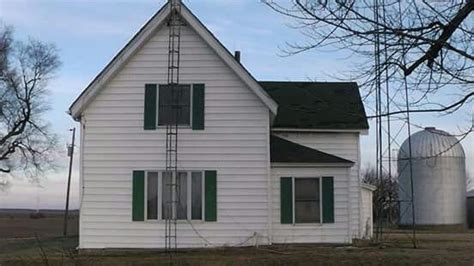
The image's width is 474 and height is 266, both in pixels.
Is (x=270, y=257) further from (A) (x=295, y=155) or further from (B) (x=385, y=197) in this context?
(B) (x=385, y=197)

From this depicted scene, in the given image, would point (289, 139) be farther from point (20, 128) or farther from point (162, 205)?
point (20, 128)

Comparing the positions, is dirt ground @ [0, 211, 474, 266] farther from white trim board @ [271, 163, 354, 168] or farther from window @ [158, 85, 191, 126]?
window @ [158, 85, 191, 126]

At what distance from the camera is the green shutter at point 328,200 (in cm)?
2283

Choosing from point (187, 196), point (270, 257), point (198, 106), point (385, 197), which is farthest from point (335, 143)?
point (385, 197)

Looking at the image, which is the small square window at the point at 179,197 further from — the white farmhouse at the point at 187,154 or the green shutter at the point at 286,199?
the green shutter at the point at 286,199

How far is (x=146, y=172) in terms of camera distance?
72.6 feet

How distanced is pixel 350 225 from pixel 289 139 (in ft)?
15.6

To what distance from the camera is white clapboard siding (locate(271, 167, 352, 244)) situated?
75.0 feet

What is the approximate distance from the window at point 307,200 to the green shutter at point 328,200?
0.19m

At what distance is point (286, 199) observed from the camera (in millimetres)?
22938

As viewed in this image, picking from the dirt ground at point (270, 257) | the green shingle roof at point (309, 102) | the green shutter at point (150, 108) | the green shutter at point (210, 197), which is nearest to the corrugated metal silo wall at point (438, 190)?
the green shingle roof at point (309, 102)

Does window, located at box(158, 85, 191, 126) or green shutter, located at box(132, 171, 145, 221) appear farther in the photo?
window, located at box(158, 85, 191, 126)

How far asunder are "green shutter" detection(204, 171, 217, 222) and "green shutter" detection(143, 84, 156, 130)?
2391 millimetres

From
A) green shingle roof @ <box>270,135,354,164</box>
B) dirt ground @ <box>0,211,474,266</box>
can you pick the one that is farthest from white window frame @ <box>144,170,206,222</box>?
green shingle roof @ <box>270,135,354,164</box>
